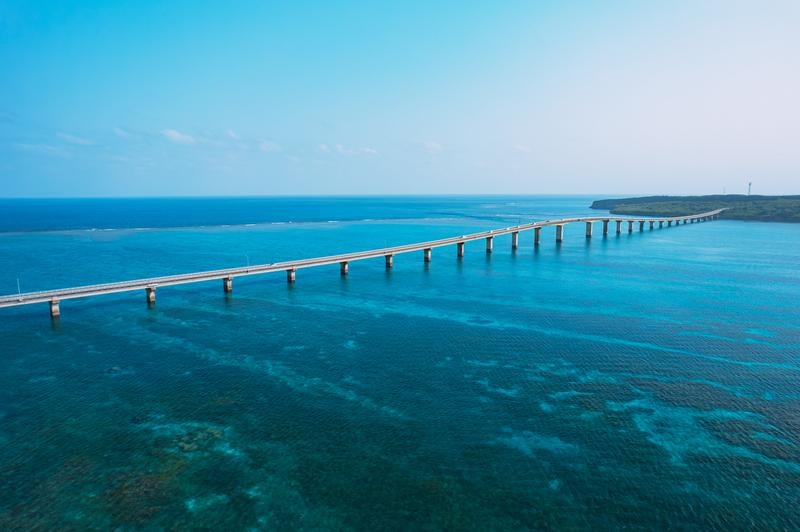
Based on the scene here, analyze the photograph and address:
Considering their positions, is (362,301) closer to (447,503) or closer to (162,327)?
(162,327)

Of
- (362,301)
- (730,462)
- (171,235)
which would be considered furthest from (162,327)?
(171,235)

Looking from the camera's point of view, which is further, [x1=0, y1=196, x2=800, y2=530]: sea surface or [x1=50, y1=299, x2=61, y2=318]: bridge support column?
[x1=50, y1=299, x2=61, y2=318]: bridge support column

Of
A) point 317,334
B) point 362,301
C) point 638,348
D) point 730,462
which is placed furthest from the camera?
point 362,301

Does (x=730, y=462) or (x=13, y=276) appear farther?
(x=13, y=276)

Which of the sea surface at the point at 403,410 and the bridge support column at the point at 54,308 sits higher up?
the bridge support column at the point at 54,308

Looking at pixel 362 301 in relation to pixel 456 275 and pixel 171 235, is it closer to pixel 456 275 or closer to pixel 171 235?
pixel 456 275

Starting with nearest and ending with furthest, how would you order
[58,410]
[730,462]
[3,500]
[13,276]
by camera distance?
[3,500], [730,462], [58,410], [13,276]

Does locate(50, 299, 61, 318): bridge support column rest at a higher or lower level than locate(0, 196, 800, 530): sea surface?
higher

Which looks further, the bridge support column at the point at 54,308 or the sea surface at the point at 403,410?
the bridge support column at the point at 54,308
